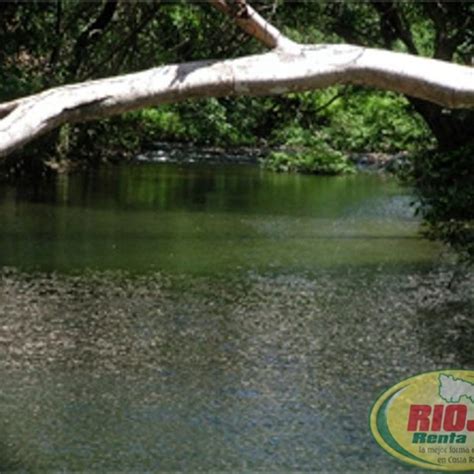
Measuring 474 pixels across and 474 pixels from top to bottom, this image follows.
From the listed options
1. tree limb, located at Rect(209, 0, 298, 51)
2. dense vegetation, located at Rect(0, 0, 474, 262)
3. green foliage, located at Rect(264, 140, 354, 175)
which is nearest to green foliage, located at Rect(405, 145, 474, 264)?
dense vegetation, located at Rect(0, 0, 474, 262)

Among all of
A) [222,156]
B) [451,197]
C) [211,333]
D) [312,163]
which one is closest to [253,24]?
[211,333]

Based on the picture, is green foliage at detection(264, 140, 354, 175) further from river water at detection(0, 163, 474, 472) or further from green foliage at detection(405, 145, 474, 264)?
green foliage at detection(405, 145, 474, 264)

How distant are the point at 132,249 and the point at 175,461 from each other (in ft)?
20.0

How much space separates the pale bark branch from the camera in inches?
233

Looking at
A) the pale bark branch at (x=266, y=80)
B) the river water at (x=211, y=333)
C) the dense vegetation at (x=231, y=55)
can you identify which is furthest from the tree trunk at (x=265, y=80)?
the dense vegetation at (x=231, y=55)

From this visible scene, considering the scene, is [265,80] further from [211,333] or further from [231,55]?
[231,55]

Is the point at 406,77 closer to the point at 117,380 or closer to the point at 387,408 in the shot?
the point at 387,408

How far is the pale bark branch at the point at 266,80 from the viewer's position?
5910 millimetres

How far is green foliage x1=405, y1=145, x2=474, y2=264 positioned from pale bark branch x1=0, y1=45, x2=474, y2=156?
460 cm

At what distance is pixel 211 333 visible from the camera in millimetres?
8516

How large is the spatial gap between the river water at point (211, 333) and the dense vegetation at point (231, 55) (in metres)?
1.29

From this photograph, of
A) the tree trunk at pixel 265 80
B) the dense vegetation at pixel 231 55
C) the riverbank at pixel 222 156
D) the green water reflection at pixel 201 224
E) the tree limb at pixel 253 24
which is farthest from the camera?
the riverbank at pixel 222 156

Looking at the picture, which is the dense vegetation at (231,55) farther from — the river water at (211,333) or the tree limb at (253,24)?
the tree limb at (253,24)

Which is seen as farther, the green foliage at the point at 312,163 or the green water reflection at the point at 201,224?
the green foliage at the point at 312,163
